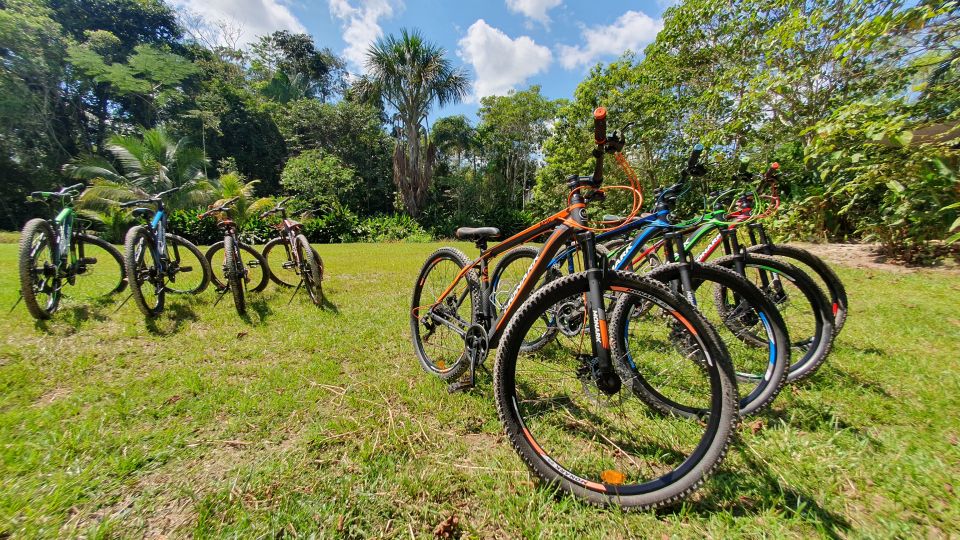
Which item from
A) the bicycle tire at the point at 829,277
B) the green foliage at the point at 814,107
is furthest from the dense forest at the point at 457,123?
the bicycle tire at the point at 829,277

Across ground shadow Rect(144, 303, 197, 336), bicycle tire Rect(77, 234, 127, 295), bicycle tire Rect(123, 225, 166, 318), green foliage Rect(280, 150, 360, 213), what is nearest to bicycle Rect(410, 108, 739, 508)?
ground shadow Rect(144, 303, 197, 336)

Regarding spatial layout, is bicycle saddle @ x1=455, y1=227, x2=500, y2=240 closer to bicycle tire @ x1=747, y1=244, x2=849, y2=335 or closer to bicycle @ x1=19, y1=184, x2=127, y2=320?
bicycle tire @ x1=747, y1=244, x2=849, y2=335

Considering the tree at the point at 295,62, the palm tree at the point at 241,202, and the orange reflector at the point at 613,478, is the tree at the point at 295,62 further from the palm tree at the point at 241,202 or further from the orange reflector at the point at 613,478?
the orange reflector at the point at 613,478

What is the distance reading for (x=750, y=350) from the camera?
287cm

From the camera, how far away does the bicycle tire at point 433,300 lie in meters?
2.44

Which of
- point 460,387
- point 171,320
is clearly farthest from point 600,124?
point 171,320

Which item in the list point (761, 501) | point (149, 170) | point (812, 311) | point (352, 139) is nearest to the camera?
point (761, 501)

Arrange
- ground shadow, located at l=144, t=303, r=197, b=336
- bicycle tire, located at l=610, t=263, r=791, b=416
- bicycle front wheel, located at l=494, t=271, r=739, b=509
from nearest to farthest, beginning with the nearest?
bicycle front wheel, located at l=494, t=271, r=739, b=509 → bicycle tire, located at l=610, t=263, r=791, b=416 → ground shadow, located at l=144, t=303, r=197, b=336

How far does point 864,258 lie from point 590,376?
8.30 metres

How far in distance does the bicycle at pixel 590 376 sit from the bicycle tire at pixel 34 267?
3.63m

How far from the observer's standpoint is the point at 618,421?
6.74 ft

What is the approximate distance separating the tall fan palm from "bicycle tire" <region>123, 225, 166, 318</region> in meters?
14.8

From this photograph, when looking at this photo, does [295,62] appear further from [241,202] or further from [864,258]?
[864,258]

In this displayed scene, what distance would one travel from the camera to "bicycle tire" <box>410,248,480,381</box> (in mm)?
2439
